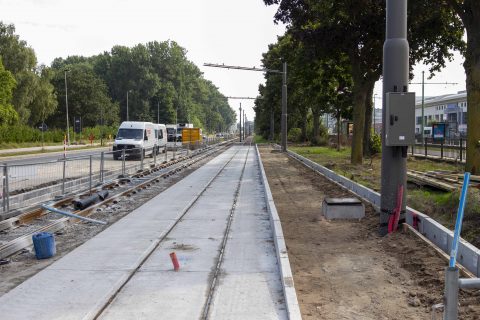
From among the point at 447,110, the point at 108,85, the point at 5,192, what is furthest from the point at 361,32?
the point at 108,85

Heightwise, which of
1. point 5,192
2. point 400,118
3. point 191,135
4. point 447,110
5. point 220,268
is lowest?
point 220,268

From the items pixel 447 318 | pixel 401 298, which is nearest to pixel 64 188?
pixel 401 298

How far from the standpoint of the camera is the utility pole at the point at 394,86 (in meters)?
9.37

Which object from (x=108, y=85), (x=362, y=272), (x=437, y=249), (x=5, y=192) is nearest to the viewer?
(x=362, y=272)

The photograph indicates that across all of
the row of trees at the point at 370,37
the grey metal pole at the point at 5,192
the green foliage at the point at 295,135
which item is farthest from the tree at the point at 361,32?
the green foliage at the point at 295,135

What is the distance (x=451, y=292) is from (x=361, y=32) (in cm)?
2141

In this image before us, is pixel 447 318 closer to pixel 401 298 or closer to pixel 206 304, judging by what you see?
pixel 401 298

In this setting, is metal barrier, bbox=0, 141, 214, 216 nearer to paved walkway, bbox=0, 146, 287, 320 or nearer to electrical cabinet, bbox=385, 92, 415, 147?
paved walkway, bbox=0, 146, 287, 320

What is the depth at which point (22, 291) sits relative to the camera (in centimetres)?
636

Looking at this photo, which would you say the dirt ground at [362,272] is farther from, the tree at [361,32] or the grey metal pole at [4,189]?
the tree at [361,32]

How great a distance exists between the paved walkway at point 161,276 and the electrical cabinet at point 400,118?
296 cm

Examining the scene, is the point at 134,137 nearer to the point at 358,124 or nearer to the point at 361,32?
the point at 358,124

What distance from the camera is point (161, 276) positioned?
702cm

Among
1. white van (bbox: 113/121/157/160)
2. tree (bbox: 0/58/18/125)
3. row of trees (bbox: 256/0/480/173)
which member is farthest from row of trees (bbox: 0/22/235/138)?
row of trees (bbox: 256/0/480/173)
